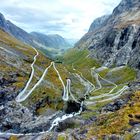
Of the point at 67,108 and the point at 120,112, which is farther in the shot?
the point at 67,108

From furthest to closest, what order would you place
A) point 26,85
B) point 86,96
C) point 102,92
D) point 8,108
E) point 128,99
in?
point 102,92, point 86,96, point 26,85, point 8,108, point 128,99

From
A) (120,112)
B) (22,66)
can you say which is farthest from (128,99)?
(22,66)

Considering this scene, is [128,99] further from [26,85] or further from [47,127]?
[26,85]

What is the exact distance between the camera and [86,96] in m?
180

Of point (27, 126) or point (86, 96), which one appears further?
point (86, 96)

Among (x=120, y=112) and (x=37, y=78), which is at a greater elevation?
(x=37, y=78)

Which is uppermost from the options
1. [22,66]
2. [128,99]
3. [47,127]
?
[22,66]

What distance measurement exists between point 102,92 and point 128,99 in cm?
7039

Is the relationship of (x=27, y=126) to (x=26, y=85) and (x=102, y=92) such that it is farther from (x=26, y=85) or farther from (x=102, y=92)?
(x=102, y=92)

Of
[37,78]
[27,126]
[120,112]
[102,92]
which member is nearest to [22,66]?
[37,78]

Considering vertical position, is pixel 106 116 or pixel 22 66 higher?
pixel 22 66

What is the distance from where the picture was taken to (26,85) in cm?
16500

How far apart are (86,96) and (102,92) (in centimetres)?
1622

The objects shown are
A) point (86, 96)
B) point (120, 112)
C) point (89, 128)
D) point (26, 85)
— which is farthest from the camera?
point (86, 96)
